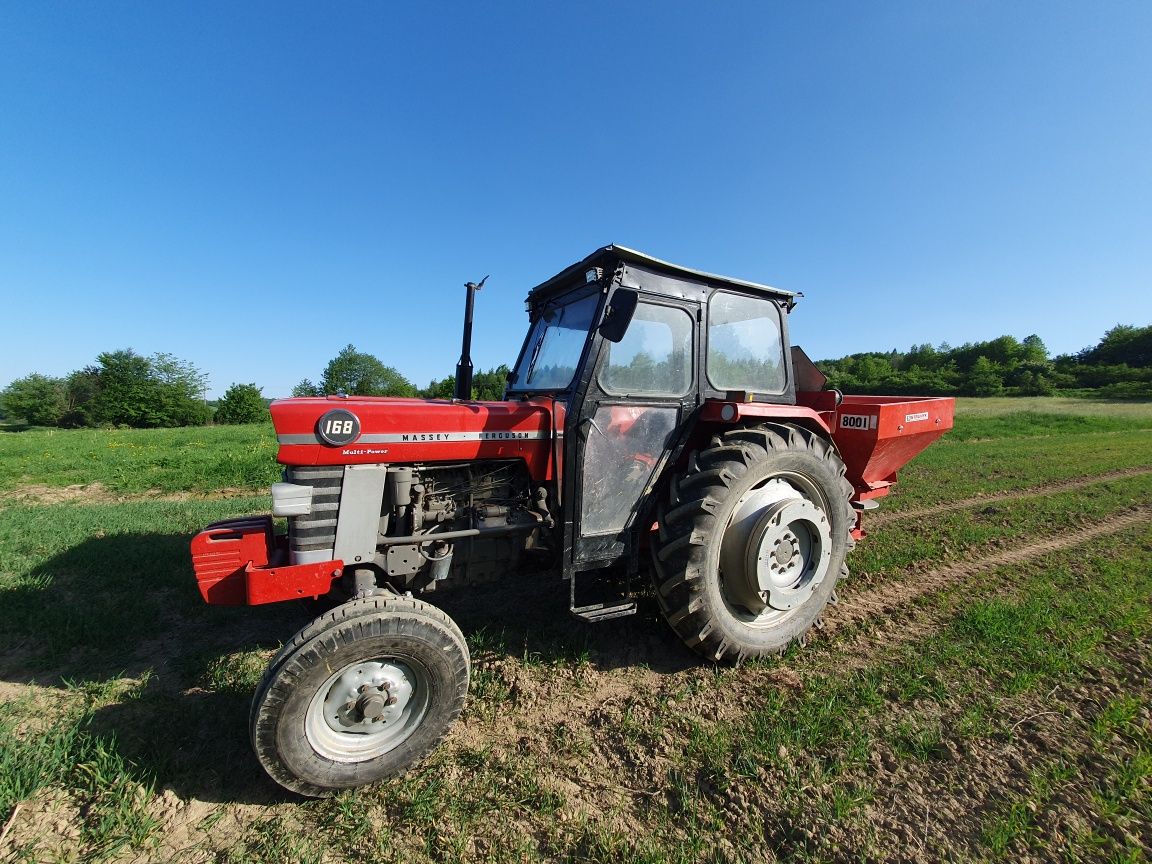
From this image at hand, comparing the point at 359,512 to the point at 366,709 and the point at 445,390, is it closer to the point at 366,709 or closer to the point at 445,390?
the point at 366,709

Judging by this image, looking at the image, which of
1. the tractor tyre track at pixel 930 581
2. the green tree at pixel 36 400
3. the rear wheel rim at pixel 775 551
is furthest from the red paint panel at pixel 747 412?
the green tree at pixel 36 400

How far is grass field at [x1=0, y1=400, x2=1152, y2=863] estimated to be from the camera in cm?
195

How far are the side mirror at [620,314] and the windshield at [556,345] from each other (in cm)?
40

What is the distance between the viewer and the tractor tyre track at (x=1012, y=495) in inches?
250

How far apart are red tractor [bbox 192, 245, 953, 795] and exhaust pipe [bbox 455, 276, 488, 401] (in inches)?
0.6

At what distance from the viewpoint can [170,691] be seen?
281 cm

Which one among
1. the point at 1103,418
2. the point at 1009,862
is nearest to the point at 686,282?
the point at 1009,862

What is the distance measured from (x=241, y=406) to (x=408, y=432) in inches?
1800

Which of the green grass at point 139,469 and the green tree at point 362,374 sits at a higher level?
the green tree at point 362,374

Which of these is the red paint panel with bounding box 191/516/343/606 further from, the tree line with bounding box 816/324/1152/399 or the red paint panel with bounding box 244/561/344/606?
the tree line with bounding box 816/324/1152/399

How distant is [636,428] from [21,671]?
3.95 meters

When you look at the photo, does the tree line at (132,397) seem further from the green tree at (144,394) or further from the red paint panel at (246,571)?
the red paint panel at (246,571)

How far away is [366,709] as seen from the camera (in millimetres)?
2230

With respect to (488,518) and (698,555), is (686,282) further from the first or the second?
(488,518)
